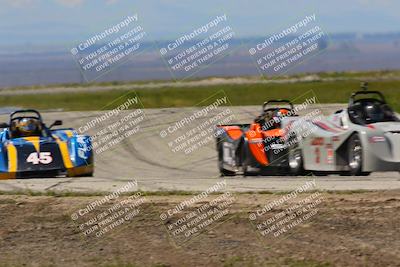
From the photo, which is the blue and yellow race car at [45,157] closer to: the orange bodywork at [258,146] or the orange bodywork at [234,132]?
the orange bodywork at [234,132]

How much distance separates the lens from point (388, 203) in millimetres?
12211

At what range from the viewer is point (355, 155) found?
17.3m

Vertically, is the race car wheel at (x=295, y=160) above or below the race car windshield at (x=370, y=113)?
below

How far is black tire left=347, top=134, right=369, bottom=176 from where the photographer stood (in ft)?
55.8

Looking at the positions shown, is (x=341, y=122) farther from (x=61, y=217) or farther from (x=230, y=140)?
(x=61, y=217)

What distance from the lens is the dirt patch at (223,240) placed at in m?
10.1

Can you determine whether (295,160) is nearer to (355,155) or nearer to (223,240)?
(355,155)

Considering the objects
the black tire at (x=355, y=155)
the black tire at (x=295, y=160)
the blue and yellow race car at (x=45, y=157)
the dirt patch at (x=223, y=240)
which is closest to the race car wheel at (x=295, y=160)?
the black tire at (x=295, y=160)

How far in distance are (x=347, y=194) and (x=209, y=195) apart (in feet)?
6.42

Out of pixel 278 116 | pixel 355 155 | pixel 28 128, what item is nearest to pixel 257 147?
pixel 278 116

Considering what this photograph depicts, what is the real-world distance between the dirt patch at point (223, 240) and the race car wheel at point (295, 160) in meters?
5.68

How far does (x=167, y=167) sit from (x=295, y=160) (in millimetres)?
5753

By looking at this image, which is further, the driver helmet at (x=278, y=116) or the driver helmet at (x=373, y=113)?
the driver helmet at (x=278, y=116)

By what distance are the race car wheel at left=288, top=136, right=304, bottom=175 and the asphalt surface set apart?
1.56 metres
